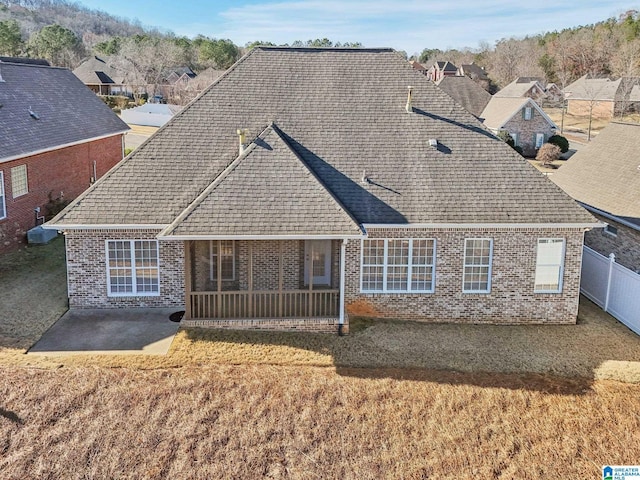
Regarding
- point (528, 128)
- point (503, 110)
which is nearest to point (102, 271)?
point (528, 128)

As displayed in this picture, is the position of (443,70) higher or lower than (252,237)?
higher

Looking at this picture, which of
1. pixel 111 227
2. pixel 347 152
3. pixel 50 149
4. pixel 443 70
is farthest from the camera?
pixel 443 70

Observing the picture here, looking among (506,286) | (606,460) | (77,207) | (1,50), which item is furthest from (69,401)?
(1,50)

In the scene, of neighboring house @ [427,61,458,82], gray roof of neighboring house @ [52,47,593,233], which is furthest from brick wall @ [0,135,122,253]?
neighboring house @ [427,61,458,82]

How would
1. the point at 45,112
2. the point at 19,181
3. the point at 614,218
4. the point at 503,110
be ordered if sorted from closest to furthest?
1. the point at 614,218
2. the point at 19,181
3. the point at 45,112
4. the point at 503,110

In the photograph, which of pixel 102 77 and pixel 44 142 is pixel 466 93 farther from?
pixel 102 77

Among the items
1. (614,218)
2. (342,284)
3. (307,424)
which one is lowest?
(307,424)

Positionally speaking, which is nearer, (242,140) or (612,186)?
(242,140)
